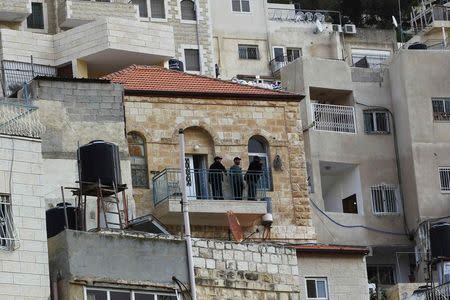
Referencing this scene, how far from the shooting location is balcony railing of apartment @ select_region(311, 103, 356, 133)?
73.1m

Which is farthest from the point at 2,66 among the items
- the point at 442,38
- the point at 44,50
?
the point at 442,38

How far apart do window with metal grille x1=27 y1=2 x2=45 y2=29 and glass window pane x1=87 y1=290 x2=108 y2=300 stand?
127 ft

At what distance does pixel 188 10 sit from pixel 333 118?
1382 cm

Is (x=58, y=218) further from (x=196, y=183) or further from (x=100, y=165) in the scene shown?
(x=196, y=183)

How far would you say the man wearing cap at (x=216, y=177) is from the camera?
58.2 metres

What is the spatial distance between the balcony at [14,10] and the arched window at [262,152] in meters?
20.3

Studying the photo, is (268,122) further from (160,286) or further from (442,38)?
(442,38)

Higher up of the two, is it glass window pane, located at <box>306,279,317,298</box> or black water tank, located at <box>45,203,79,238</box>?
black water tank, located at <box>45,203,79,238</box>

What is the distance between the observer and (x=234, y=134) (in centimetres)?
6012

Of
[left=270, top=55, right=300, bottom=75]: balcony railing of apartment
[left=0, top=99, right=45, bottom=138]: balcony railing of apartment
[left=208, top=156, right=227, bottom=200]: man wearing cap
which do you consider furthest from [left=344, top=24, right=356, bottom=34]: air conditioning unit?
[left=0, top=99, right=45, bottom=138]: balcony railing of apartment

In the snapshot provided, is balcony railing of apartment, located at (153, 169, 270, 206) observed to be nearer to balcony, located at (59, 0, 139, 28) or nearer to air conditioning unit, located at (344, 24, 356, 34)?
balcony, located at (59, 0, 139, 28)

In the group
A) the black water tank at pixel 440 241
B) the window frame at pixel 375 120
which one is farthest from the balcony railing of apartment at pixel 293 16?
the black water tank at pixel 440 241

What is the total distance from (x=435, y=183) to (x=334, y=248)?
18523mm

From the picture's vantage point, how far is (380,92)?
75.6 meters
